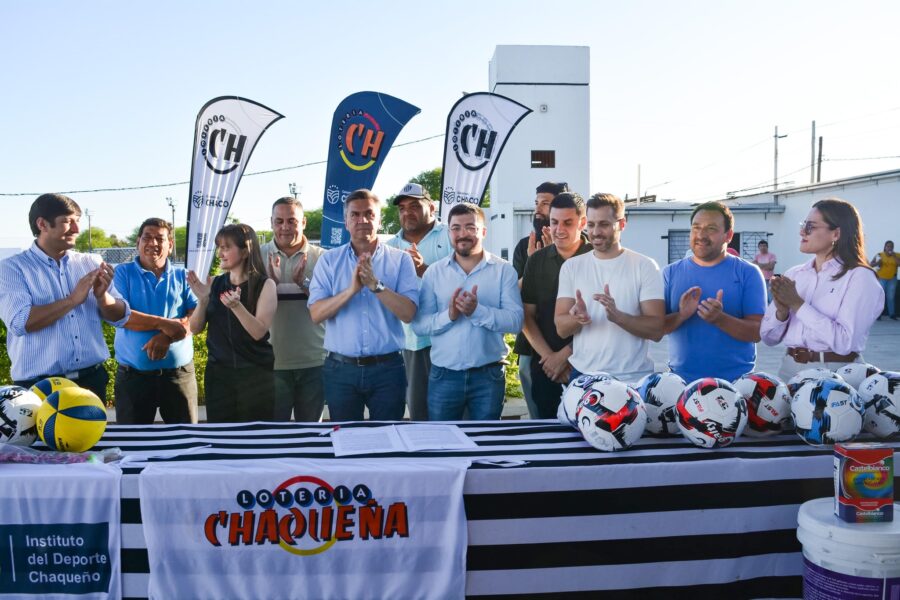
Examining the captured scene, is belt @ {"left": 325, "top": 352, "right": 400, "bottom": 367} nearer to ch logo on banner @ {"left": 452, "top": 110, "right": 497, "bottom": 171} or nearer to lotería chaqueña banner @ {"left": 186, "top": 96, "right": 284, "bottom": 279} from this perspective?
lotería chaqueña banner @ {"left": 186, "top": 96, "right": 284, "bottom": 279}

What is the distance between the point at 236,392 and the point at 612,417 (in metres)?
2.49

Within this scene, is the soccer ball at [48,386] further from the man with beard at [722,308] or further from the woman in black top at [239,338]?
the man with beard at [722,308]

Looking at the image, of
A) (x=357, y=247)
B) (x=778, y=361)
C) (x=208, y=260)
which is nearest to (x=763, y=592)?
(x=357, y=247)

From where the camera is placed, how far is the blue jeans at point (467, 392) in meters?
3.91

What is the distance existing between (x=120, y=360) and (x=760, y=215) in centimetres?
2256

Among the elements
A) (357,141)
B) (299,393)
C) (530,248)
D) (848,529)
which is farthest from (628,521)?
(357,141)

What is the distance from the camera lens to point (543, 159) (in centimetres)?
2581

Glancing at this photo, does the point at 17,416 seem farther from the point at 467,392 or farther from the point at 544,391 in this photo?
the point at 544,391

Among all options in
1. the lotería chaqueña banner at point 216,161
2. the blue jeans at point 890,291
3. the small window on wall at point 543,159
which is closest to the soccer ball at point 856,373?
the lotería chaqueña banner at point 216,161

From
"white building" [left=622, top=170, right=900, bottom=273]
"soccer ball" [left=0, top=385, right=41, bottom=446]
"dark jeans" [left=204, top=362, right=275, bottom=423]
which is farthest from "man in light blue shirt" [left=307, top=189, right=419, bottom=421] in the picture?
"white building" [left=622, top=170, right=900, bottom=273]

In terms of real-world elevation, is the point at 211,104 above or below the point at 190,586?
above

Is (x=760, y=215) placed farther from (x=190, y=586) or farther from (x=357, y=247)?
(x=190, y=586)

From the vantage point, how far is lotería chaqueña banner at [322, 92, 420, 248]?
21.9ft

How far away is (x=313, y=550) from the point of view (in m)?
2.38
